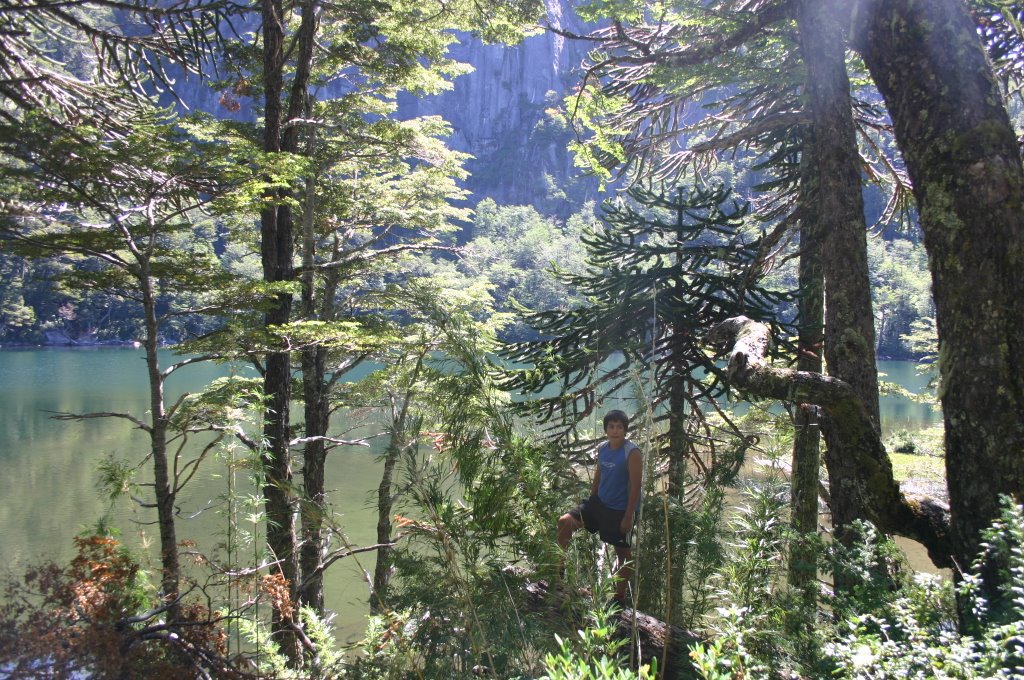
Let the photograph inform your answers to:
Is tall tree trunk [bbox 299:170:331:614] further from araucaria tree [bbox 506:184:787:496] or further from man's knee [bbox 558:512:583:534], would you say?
man's knee [bbox 558:512:583:534]

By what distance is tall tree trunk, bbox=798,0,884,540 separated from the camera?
4504mm

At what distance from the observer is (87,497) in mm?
18547

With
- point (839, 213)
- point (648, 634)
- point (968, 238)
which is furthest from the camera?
point (839, 213)

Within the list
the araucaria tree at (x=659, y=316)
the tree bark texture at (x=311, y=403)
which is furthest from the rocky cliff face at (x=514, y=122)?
the araucaria tree at (x=659, y=316)

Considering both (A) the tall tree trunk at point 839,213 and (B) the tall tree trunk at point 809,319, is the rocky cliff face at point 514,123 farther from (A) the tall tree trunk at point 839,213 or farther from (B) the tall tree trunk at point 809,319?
(A) the tall tree trunk at point 839,213

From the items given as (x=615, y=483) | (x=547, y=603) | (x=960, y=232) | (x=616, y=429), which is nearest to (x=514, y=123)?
(x=616, y=429)

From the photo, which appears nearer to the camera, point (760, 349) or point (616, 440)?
point (760, 349)

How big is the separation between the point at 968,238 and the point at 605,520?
2088 millimetres

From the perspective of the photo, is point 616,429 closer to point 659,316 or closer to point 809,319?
point 659,316

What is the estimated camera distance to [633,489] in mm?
3369

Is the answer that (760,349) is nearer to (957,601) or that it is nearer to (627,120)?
(957,601)

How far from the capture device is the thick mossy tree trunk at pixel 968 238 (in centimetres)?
253

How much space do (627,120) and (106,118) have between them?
192 inches

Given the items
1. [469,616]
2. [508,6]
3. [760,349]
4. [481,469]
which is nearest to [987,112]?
[760,349]
